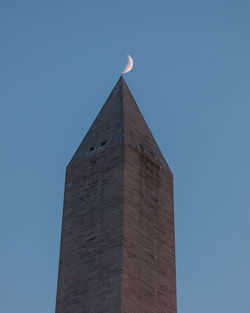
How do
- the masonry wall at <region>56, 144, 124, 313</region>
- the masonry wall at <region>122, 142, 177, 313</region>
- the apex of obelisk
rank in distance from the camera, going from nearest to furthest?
1. the masonry wall at <region>56, 144, 124, 313</region>
2. the masonry wall at <region>122, 142, 177, 313</region>
3. the apex of obelisk

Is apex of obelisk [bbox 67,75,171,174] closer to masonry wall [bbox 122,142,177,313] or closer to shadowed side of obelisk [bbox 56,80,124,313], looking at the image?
shadowed side of obelisk [bbox 56,80,124,313]

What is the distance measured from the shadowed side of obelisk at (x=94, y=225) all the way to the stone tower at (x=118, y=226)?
0.03 meters

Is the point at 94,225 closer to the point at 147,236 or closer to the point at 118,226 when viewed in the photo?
the point at 118,226

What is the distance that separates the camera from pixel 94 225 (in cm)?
2356

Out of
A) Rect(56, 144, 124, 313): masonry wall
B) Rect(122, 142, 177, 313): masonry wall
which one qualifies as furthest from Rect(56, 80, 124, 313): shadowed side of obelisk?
Rect(122, 142, 177, 313): masonry wall

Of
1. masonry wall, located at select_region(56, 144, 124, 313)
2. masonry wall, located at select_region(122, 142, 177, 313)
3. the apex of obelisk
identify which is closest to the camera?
masonry wall, located at select_region(56, 144, 124, 313)

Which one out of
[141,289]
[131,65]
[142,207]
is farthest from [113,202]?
[131,65]

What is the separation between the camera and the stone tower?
22.2 meters

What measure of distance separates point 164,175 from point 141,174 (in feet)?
4.78

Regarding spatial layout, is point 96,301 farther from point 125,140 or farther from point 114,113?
point 114,113

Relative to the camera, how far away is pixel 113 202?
23.5m

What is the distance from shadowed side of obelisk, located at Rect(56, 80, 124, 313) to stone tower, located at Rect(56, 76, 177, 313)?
0.03 m

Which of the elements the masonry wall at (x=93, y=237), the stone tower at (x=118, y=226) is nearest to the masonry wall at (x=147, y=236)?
the stone tower at (x=118, y=226)

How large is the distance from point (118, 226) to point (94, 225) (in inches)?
43.2
